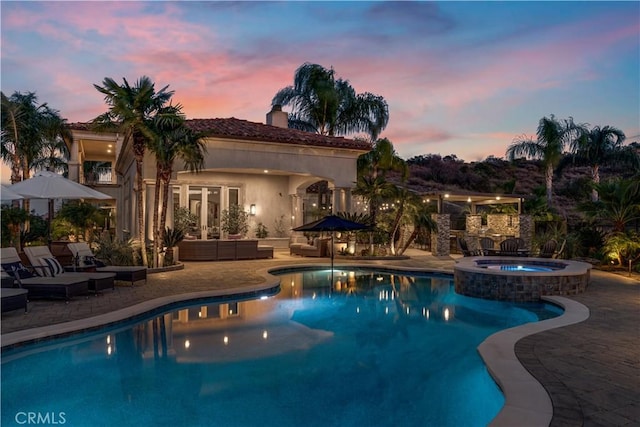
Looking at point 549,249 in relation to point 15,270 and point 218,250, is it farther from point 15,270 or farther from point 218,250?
point 15,270

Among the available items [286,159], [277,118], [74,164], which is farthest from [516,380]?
[74,164]

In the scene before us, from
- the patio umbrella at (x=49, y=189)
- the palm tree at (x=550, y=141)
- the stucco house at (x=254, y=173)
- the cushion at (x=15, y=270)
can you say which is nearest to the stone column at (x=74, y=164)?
the stucco house at (x=254, y=173)

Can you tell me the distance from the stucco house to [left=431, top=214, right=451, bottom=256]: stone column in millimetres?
4593

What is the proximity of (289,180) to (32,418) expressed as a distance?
19760mm

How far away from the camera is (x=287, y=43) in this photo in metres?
19.2

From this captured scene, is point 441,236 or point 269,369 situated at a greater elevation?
point 441,236

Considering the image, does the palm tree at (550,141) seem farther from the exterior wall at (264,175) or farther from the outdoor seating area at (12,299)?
the outdoor seating area at (12,299)

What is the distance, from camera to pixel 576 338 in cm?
694

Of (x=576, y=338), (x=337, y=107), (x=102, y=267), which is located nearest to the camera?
(x=576, y=338)

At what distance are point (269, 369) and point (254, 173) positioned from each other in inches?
682

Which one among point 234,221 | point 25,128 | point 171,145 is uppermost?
point 25,128

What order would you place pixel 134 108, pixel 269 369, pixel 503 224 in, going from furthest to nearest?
pixel 503 224, pixel 134 108, pixel 269 369

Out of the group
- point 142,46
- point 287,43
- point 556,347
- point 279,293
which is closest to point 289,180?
point 287,43

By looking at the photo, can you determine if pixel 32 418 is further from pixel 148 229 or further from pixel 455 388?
pixel 148 229
